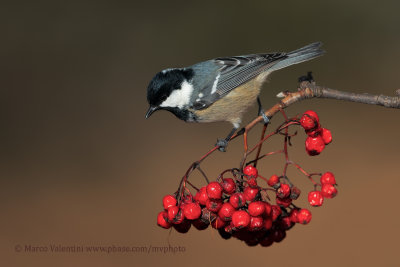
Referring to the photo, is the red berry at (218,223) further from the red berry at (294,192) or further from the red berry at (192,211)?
the red berry at (294,192)

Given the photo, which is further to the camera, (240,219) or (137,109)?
(137,109)

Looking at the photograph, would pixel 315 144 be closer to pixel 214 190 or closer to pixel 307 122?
pixel 307 122

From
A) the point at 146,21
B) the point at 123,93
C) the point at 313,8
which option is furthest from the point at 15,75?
the point at 313,8

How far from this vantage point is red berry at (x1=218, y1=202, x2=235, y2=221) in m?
1.65

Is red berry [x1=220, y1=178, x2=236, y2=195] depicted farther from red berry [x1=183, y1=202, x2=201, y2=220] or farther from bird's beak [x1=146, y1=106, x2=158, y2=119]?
bird's beak [x1=146, y1=106, x2=158, y2=119]

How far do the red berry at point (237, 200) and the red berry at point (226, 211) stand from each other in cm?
2

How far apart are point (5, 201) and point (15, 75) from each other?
1.94 meters

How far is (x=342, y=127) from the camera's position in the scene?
4.34 metres

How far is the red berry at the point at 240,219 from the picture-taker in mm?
1597

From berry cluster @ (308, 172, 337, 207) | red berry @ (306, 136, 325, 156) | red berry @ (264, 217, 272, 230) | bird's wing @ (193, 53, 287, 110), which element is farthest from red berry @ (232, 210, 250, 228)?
bird's wing @ (193, 53, 287, 110)

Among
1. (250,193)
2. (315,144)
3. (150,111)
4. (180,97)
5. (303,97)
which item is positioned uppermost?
(180,97)

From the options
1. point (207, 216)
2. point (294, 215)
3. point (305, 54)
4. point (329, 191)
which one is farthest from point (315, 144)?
point (305, 54)

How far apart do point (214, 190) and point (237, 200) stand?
0.09 metres

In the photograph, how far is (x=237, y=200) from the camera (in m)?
1.64
